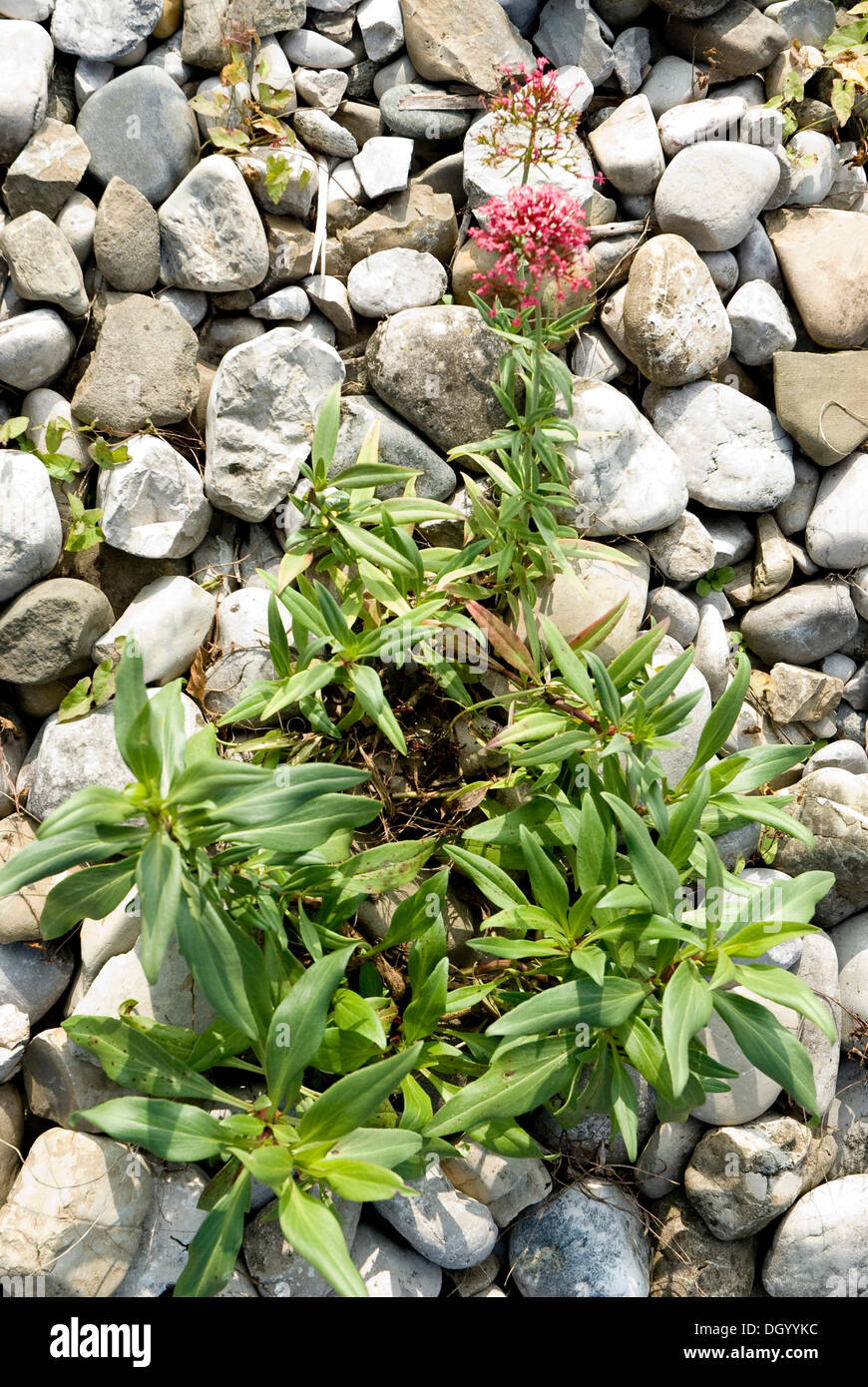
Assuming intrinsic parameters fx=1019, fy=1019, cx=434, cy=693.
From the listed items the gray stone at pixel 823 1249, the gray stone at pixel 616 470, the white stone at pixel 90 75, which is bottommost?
the gray stone at pixel 823 1249

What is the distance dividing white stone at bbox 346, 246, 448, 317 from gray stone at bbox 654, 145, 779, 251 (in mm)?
959

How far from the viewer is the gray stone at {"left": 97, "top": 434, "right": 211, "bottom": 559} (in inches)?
140

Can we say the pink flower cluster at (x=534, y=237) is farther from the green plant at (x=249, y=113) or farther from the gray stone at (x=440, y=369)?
the green plant at (x=249, y=113)

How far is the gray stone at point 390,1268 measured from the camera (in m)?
3.36

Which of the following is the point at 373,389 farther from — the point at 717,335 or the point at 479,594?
the point at 717,335

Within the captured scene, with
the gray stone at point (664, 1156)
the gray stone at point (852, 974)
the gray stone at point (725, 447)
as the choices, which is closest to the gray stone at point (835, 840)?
the gray stone at point (852, 974)

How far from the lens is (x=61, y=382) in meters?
3.79

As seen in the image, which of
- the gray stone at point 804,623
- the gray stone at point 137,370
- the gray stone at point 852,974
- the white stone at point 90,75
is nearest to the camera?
the gray stone at point 137,370

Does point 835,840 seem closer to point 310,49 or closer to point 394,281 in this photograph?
point 394,281

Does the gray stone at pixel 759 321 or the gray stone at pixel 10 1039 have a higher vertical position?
the gray stone at pixel 759 321

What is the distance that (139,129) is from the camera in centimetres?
368

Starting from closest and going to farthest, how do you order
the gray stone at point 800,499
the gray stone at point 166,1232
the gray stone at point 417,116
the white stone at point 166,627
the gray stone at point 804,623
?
the gray stone at point 166,1232 < the white stone at point 166,627 < the gray stone at point 417,116 < the gray stone at point 804,623 < the gray stone at point 800,499

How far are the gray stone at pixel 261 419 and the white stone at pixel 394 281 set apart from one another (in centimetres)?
30

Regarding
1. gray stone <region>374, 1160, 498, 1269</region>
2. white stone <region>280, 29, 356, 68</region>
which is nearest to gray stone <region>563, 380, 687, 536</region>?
white stone <region>280, 29, 356, 68</region>
